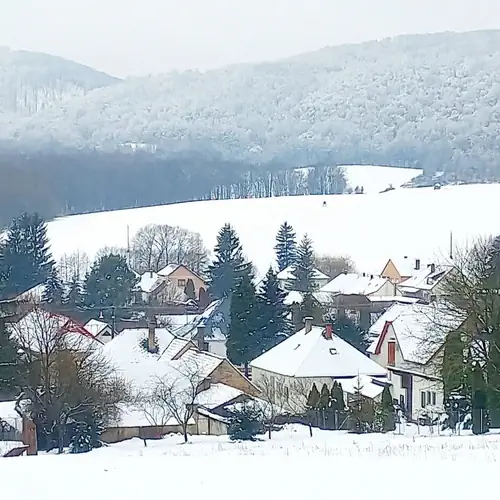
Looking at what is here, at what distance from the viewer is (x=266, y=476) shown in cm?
784

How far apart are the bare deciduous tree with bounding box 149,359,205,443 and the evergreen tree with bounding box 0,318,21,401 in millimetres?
3469

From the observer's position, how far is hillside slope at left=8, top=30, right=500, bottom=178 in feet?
379

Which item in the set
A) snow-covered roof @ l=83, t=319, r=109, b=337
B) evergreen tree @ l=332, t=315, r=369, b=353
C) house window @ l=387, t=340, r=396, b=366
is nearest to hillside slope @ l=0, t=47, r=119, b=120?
snow-covered roof @ l=83, t=319, r=109, b=337

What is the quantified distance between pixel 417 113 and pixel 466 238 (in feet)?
258

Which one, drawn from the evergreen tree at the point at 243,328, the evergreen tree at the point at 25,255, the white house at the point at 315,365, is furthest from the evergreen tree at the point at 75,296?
the white house at the point at 315,365

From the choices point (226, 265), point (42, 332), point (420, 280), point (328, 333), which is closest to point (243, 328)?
point (328, 333)

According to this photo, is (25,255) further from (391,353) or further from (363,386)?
(363,386)

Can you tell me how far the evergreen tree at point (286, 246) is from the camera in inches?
2778

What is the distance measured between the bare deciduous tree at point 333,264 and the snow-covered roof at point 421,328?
94.9 feet

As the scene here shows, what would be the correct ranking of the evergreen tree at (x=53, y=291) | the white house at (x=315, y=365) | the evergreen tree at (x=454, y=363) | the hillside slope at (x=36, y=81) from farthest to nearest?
the hillside slope at (x=36, y=81)
the evergreen tree at (x=53, y=291)
the white house at (x=315, y=365)
the evergreen tree at (x=454, y=363)

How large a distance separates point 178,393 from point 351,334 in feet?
50.0

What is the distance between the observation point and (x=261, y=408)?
24.7 metres

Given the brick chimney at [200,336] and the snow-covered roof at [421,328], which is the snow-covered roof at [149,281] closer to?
the brick chimney at [200,336]

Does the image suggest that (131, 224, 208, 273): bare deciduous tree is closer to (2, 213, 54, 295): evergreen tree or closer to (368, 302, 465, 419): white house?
(2, 213, 54, 295): evergreen tree
